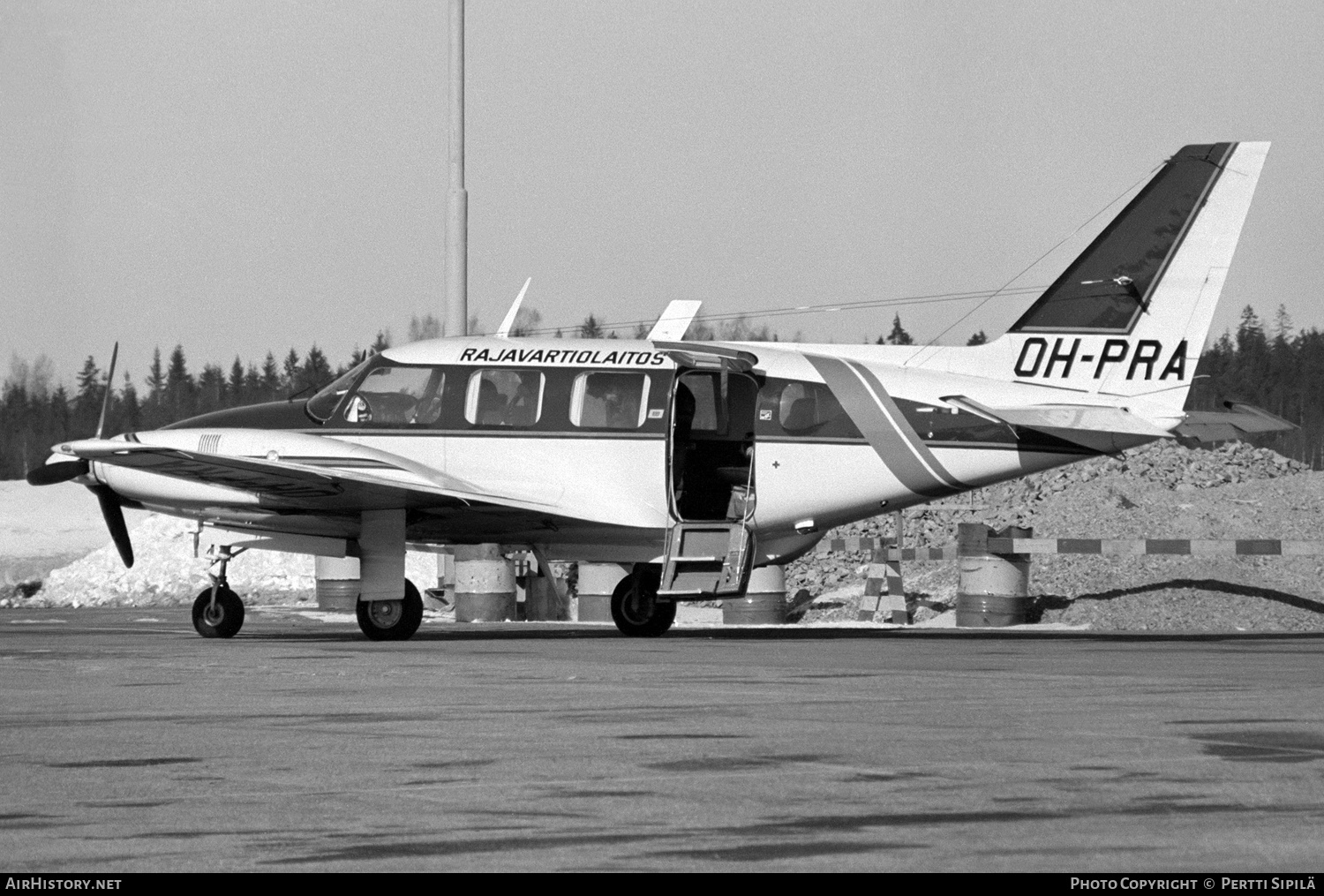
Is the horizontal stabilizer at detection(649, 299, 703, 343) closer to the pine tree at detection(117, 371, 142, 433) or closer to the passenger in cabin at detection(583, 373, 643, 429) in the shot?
the passenger in cabin at detection(583, 373, 643, 429)

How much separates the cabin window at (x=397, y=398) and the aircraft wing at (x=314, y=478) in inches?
21.3

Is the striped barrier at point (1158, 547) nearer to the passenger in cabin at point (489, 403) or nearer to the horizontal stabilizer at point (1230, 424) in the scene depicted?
the horizontal stabilizer at point (1230, 424)

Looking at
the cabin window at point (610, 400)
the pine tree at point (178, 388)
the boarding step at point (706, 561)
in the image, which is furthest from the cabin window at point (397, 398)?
the pine tree at point (178, 388)

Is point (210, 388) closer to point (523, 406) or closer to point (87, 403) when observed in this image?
point (87, 403)

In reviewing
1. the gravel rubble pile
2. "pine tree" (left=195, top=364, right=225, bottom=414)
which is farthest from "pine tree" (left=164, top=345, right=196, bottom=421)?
the gravel rubble pile

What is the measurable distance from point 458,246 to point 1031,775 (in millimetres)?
20945

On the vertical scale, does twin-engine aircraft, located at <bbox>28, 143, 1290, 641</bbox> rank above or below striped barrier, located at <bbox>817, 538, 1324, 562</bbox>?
above

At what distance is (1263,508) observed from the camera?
27344mm

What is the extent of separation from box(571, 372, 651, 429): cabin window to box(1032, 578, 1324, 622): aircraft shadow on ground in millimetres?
6888

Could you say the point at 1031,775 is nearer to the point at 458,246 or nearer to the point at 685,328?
the point at 685,328

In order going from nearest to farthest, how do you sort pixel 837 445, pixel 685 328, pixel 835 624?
pixel 837 445 < pixel 685 328 < pixel 835 624

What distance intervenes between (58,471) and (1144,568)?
14617 mm

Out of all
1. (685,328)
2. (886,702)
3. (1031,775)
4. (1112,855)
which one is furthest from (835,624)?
(1112,855)

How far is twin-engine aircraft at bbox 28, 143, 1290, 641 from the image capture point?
18297 mm
